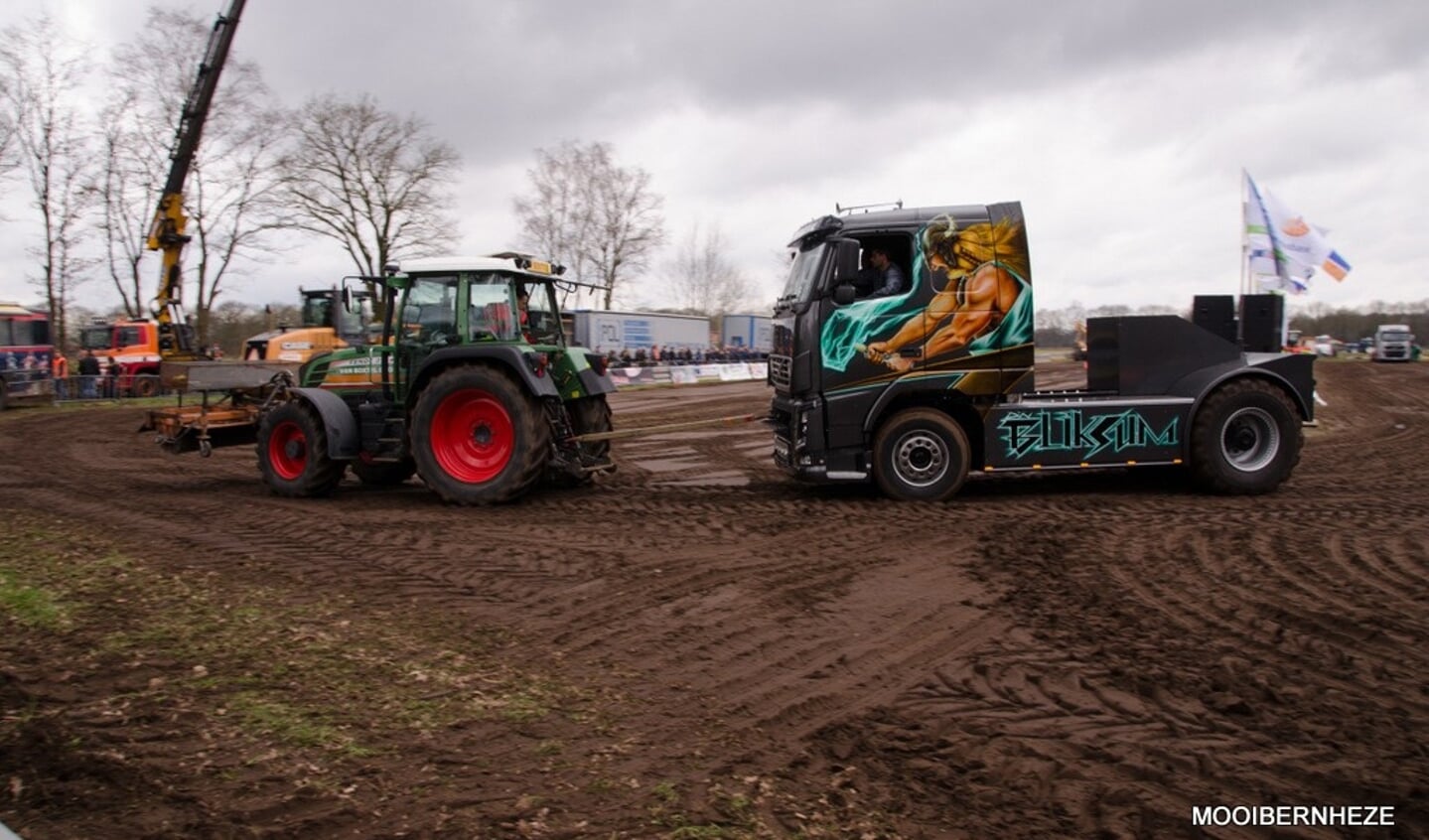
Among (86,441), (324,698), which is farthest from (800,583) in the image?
(86,441)

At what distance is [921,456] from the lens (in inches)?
355

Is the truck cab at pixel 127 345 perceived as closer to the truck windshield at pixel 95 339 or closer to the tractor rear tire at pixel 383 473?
the truck windshield at pixel 95 339

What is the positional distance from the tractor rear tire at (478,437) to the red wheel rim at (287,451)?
1.52 metres

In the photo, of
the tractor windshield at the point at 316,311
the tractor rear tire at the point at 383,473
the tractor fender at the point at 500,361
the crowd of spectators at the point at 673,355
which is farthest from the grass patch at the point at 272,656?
the crowd of spectators at the point at 673,355

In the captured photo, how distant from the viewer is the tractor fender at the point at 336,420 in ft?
30.7

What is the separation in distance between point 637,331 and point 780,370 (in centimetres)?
3182

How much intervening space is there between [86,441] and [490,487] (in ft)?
38.4

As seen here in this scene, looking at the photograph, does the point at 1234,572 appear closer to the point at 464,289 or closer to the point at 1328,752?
the point at 1328,752

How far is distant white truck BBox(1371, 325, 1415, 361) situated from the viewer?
4841cm

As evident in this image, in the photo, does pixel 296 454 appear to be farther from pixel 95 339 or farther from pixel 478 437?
pixel 95 339

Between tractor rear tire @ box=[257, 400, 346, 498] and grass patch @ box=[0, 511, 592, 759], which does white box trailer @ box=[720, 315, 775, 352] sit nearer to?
tractor rear tire @ box=[257, 400, 346, 498]

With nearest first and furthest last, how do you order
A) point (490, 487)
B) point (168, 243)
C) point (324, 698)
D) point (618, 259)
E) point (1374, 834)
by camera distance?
1. point (1374, 834)
2. point (324, 698)
3. point (490, 487)
4. point (168, 243)
5. point (618, 259)

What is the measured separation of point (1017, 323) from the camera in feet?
28.7

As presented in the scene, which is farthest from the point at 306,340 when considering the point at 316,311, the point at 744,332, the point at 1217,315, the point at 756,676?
the point at 744,332
